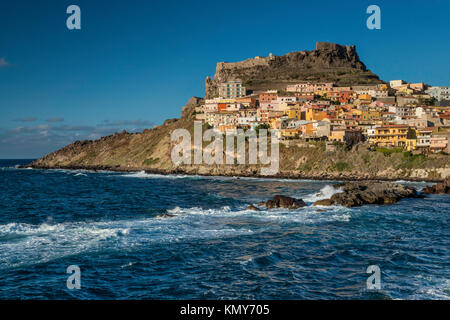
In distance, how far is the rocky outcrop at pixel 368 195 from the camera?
4904cm

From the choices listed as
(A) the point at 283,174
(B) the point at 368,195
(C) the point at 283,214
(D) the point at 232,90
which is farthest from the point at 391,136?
(D) the point at 232,90

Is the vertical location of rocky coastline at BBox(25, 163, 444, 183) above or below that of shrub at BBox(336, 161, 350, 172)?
below

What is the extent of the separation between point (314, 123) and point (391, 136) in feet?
66.5

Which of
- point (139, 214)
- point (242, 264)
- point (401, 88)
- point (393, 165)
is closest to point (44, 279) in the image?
point (242, 264)

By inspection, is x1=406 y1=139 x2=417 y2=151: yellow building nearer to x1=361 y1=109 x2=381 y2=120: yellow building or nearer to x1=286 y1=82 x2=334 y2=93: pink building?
x1=361 y1=109 x2=381 y2=120: yellow building

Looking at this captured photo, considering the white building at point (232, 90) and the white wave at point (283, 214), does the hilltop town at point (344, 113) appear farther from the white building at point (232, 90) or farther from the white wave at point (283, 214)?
the white wave at point (283, 214)

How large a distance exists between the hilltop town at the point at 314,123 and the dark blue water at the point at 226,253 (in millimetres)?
48034

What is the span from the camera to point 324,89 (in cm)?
15438

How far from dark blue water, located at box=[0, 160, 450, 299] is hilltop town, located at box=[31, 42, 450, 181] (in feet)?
158

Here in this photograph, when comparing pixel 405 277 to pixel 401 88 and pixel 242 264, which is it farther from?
pixel 401 88

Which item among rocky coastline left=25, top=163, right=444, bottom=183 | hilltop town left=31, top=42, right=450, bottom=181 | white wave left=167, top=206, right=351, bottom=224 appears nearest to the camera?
white wave left=167, top=206, right=351, bottom=224

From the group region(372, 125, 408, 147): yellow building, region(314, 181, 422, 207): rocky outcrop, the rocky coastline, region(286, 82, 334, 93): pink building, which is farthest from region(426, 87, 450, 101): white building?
region(314, 181, 422, 207): rocky outcrop

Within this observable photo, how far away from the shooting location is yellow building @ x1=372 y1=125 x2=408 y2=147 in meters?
98.3
